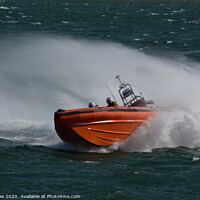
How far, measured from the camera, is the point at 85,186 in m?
15.8

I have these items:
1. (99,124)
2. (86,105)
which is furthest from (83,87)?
(99,124)

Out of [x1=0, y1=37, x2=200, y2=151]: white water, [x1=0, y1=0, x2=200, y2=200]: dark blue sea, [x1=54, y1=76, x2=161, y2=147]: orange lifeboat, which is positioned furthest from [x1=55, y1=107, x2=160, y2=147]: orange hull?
[x1=0, y1=37, x2=200, y2=151]: white water

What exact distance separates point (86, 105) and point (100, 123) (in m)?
6.41

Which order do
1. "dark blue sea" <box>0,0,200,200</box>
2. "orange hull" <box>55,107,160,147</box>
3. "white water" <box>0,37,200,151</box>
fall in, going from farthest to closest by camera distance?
"white water" <box>0,37,200,151</box>, "orange hull" <box>55,107,160,147</box>, "dark blue sea" <box>0,0,200,200</box>

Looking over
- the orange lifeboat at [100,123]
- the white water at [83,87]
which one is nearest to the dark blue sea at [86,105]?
the white water at [83,87]

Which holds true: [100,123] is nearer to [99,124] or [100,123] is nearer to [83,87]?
[99,124]

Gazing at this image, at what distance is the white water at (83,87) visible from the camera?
20781 millimetres

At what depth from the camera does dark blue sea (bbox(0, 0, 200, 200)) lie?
15.9m

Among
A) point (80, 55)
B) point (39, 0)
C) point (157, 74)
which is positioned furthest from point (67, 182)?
point (39, 0)

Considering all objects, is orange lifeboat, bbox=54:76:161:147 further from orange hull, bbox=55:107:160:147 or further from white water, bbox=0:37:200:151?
white water, bbox=0:37:200:151

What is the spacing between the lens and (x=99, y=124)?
19.2 m

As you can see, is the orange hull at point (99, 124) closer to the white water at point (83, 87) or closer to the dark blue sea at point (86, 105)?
the dark blue sea at point (86, 105)

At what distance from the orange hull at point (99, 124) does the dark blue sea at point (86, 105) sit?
379 mm

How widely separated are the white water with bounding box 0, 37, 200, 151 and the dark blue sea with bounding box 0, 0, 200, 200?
0.14 feet
